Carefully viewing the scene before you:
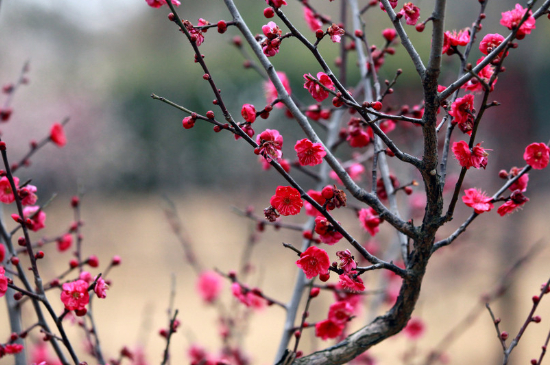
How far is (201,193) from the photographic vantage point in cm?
912

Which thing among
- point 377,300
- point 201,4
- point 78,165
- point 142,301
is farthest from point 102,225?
point 377,300

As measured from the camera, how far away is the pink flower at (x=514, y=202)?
3.05 ft

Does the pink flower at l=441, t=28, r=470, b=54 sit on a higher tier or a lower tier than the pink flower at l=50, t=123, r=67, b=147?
higher

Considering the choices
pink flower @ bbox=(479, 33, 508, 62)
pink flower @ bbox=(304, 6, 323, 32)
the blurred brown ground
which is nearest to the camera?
pink flower @ bbox=(479, 33, 508, 62)

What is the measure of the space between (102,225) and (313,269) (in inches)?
327

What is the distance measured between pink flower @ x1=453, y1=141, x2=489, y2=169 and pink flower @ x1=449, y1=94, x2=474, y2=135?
0.04 metres

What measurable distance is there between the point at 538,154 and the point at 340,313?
2.08 ft

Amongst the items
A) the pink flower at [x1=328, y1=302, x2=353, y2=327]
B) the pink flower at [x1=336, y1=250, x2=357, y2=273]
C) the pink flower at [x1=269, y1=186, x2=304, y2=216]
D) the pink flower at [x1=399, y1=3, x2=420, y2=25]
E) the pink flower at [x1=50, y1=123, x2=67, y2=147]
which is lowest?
the pink flower at [x1=336, y1=250, x2=357, y2=273]

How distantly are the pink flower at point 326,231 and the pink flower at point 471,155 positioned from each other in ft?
0.94

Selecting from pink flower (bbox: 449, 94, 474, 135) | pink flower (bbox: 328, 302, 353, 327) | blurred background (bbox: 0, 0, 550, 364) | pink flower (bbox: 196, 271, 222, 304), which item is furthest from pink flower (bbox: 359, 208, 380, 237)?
blurred background (bbox: 0, 0, 550, 364)

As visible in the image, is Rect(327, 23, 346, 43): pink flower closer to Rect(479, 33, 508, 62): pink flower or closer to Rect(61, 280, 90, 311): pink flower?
Rect(479, 33, 508, 62): pink flower

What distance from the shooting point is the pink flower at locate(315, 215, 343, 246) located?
0.88 m

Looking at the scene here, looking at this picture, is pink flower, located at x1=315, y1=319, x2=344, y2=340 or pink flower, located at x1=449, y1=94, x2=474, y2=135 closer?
pink flower, located at x1=449, y1=94, x2=474, y2=135

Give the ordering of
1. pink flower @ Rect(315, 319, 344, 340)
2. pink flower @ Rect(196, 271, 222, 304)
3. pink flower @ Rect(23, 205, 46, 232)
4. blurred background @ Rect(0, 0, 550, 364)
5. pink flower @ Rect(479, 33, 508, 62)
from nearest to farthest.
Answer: pink flower @ Rect(479, 33, 508, 62) < pink flower @ Rect(23, 205, 46, 232) < pink flower @ Rect(315, 319, 344, 340) < pink flower @ Rect(196, 271, 222, 304) < blurred background @ Rect(0, 0, 550, 364)
